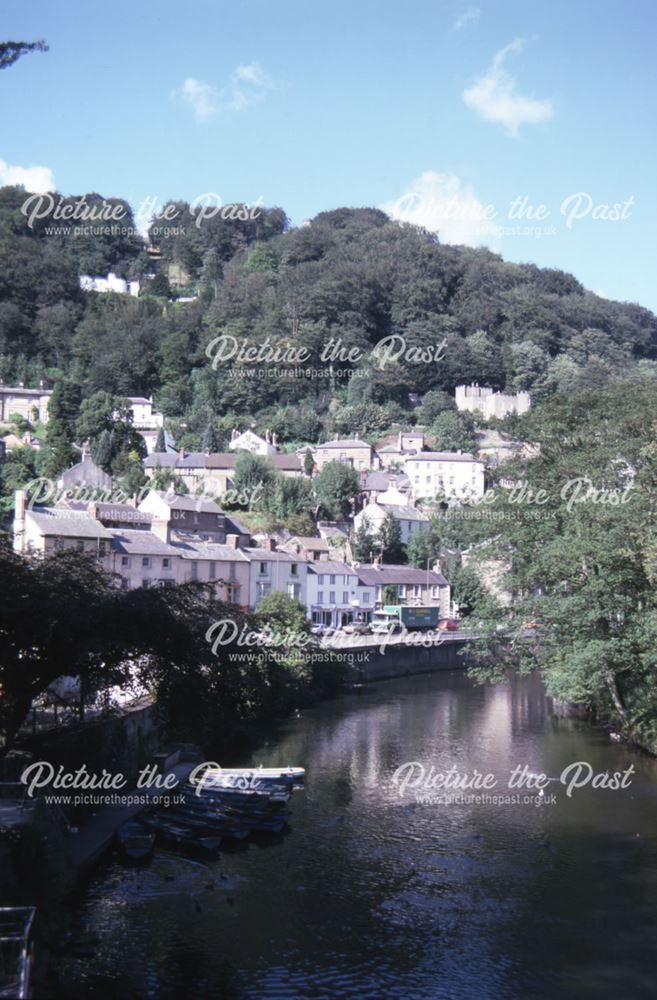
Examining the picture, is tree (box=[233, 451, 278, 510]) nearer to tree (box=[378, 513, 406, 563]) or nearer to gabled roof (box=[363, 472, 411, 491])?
tree (box=[378, 513, 406, 563])

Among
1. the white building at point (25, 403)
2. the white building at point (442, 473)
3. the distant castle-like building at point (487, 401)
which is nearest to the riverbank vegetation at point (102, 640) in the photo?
the white building at point (442, 473)

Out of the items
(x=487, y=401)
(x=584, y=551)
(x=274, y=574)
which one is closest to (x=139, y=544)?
(x=274, y=574)

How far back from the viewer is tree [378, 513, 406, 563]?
75.5 metres

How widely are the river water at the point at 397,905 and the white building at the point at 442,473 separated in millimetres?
61117

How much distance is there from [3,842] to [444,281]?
126814mm

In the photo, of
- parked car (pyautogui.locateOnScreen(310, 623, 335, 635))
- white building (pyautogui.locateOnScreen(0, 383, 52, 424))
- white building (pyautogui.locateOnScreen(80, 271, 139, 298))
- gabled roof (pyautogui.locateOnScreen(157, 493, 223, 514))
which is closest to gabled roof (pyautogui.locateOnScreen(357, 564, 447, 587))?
parked car (pyautogui.locateOnScreen(310, 623, 335, 635))

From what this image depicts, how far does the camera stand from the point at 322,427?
103625 mm

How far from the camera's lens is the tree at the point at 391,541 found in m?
75.5

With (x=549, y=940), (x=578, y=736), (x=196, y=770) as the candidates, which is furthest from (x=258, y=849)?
(x=578, y=736)

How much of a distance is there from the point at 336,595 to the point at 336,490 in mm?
17567

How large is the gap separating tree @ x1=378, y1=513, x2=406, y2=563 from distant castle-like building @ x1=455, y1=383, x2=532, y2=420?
39813 mm

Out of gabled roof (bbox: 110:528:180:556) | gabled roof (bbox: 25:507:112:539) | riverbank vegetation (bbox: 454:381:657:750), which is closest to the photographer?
riverbank vegetation (bbox: 454:381:657:750)

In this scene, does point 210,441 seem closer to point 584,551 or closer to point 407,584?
point 407,584

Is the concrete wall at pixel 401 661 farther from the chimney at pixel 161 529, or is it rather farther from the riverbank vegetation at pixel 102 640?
the riverbank vegetation at pixel 102 640
